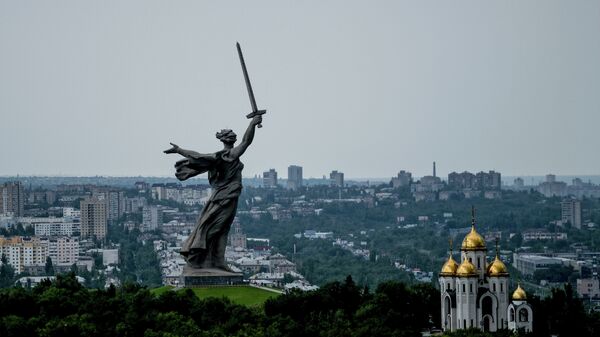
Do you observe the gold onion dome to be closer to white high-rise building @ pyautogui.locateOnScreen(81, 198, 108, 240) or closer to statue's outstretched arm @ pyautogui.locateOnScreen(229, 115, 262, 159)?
statue's outstretched arm @ pyautogui.locateOnScreen(229, 115, 262, 159)

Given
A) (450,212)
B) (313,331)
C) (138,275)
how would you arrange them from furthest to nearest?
(450,212) → (138,275) → (313,331)

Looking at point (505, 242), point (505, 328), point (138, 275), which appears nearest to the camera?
point (505, 328)

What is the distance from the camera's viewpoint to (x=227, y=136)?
4866cm

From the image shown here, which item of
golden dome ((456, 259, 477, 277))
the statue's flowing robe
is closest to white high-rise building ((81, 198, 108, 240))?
golden dome ((456, 259, 477, 277))

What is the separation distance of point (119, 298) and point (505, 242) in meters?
95.0

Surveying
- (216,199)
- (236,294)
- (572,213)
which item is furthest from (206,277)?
(572,213)

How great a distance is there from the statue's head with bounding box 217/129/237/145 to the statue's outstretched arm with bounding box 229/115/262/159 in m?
0.32

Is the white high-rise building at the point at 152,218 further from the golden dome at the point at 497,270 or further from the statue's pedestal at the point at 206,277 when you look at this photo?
the statue's pedestal at the point at 206,277

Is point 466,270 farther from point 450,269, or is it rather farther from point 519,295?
point 519,295

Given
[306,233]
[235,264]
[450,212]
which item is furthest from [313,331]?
[450,212]

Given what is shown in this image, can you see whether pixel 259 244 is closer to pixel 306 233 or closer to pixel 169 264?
pixel 306 233

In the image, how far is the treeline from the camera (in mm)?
44906

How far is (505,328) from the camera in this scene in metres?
50.0

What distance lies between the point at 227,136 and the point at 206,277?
341 cm
